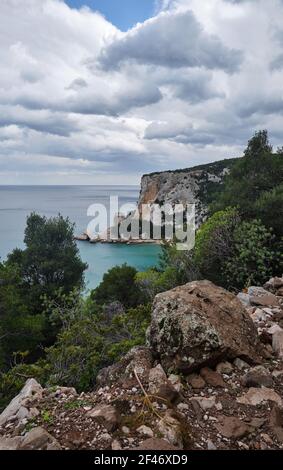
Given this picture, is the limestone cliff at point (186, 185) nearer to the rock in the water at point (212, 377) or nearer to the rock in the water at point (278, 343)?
the rock in the water at point (278, 343)

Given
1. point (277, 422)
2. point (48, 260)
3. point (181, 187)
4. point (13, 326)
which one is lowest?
point (13, 326)

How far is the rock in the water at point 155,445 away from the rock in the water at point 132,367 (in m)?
1.32

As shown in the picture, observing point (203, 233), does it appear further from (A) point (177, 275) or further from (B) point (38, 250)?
(B) point (38, 250)

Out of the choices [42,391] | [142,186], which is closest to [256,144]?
[42,391]

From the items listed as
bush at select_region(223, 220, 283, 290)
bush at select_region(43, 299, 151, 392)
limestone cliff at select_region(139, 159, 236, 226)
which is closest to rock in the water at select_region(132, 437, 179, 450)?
bush at select_region(43, 299, 151, 392)

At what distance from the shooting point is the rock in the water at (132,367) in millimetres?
5234

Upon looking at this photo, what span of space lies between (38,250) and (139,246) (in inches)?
2123

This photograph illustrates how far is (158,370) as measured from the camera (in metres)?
5.16

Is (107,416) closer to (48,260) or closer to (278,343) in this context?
(278,343)

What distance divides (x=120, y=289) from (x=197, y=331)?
65.4 ft

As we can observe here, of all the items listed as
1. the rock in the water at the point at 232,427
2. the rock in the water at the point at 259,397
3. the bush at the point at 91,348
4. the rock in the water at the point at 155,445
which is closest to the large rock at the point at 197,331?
the rock in the water at the point at 259,397

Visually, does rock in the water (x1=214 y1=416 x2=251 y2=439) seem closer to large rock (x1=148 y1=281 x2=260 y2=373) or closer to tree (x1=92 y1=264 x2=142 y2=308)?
large rock (x1=148 y1=281 x2=260 y2=373)

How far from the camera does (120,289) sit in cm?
2492

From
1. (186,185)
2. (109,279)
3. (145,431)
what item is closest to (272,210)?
(109,279)
